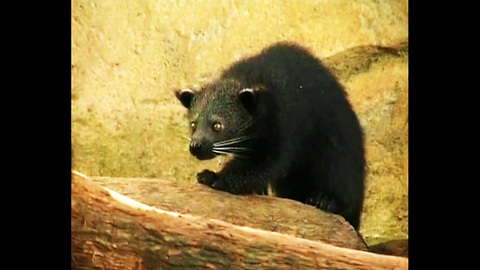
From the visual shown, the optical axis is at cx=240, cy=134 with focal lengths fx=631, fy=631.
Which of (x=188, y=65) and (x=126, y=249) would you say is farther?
(x=188, y=65)

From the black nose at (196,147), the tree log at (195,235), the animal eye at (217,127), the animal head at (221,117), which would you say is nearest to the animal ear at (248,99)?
the animal head at (221,117)

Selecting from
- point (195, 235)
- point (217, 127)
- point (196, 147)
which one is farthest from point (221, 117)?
point (195, 235)

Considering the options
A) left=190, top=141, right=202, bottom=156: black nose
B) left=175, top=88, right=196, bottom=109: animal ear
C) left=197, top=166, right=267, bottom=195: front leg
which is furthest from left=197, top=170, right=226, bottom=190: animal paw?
left=175, top=88, right=196, bottom=109: animal ear

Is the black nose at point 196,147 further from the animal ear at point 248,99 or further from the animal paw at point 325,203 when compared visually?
the animal paw at point 325,203

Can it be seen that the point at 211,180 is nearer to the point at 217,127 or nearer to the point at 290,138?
the point at 217,127

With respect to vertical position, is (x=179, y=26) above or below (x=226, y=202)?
above

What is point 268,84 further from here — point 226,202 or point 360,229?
point 360,229

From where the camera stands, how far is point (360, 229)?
9.32ft

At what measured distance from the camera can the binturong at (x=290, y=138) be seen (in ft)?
9.27

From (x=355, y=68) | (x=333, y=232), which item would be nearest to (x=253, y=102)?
(x=355, y=68)

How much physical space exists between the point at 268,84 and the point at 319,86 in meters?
0.23

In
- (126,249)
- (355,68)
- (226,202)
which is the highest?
(355,68)

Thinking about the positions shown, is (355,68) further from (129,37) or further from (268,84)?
(129,37)

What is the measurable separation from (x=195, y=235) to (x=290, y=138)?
0.61m
